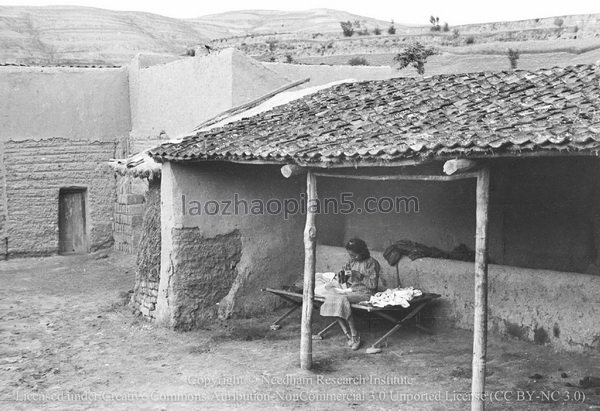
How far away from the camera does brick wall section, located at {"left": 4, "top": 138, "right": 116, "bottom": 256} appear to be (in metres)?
16.6

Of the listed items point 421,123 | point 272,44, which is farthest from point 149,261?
point 272,44

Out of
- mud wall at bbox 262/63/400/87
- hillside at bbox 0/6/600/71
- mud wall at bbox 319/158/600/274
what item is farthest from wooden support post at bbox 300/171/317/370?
hillside at bbox 0/6/600/71

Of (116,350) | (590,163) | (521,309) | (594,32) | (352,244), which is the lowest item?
(116,350)

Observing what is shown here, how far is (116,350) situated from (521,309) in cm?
515

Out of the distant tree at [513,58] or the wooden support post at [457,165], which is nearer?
the wooden support post at [457,165]

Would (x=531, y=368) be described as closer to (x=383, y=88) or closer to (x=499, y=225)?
(x=499, y=225)

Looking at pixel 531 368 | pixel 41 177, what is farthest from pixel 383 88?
pixel 41 177

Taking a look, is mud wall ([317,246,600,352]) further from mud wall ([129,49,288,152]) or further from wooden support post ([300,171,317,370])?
mud wall ([129,49,288,152])

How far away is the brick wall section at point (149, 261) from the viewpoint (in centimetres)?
1115

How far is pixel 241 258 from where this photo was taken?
11008mm

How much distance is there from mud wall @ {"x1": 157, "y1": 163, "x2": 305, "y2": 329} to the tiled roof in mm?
647

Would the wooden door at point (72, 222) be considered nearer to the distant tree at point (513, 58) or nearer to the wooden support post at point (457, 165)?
the distant tree at point (513, 58)

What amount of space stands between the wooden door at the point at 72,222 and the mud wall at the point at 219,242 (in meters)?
7.39

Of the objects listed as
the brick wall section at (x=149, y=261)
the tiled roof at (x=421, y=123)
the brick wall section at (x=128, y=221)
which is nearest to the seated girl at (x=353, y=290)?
the tiled roof at (x=421, y=123)
